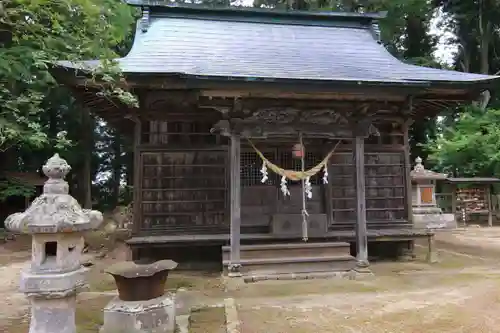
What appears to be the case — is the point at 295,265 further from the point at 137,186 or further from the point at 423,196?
the point at 423,196

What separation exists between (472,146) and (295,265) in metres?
14.3

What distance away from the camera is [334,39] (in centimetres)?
995

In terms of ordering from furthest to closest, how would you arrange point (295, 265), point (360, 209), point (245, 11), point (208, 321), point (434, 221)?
point (434, 221) < point (245, 11) < point (360, 209) < point (295, 265) < point (208, 321)

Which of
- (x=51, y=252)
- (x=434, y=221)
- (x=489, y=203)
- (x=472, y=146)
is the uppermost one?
(x=472, y=146)

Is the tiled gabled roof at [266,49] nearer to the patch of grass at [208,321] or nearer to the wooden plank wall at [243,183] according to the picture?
the wooden plank wall at [243,183]

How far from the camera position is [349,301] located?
5.26 metres

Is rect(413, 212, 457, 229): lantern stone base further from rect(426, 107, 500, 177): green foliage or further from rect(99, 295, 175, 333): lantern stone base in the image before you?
rect(99, 295, 175, 333): lantern stone base

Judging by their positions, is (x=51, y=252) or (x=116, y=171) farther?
(x=116, y=171)

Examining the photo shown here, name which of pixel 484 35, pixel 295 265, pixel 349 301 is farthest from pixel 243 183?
pixel 484 35

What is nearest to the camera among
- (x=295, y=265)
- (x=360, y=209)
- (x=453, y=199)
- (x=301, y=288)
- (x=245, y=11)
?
(x=301, y=288)

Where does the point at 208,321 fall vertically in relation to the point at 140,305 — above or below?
below

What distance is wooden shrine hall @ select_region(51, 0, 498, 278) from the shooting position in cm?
652

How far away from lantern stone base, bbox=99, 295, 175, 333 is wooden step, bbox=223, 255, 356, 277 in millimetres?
2600

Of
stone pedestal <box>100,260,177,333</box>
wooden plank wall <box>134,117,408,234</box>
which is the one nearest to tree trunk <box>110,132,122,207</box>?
wooden plank wall <box>134,117,408,234</box>
